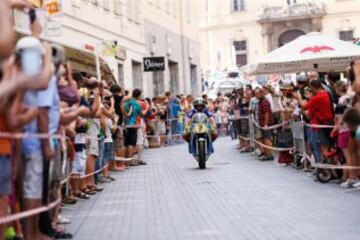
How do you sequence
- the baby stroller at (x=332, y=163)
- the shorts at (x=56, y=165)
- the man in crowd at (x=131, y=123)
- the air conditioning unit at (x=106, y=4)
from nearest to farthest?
the shorts at (x=56, y=165) → the baby stroller at (x=332, y=163) → the man in crowd at (x=131, y=123) → the air conditioning unit at (x=106, y=4)

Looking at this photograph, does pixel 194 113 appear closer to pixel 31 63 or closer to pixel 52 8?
pixel 52 8

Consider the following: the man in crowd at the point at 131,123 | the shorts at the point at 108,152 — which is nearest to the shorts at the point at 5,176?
the shorts at the point at 108,152

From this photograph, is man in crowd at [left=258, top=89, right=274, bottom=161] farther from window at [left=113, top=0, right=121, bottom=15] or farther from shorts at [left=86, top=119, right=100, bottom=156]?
window at [left=113, top=0, right=121, bottom=15]

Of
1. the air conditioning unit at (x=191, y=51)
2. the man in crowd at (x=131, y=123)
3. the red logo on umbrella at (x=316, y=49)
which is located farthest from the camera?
the air conditioning unit at (x=191, y=51)

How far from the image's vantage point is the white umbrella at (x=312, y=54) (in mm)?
20234

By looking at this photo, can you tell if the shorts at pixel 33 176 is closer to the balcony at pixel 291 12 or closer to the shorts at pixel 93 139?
the shorts at pixel 93 139

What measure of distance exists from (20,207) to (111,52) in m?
14.8

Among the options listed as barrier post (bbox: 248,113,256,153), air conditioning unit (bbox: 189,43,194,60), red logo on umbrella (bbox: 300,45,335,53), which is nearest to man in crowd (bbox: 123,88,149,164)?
barrier post (bbox: 248,113,256,153)

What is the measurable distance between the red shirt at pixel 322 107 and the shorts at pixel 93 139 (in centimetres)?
392

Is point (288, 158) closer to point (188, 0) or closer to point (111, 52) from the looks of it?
point (111, 52)

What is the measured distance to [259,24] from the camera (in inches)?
3022

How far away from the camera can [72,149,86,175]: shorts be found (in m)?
13.4

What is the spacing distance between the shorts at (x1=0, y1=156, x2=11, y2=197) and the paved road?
2832mm

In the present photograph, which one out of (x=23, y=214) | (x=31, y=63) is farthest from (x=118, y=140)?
(x=31, y=63)
